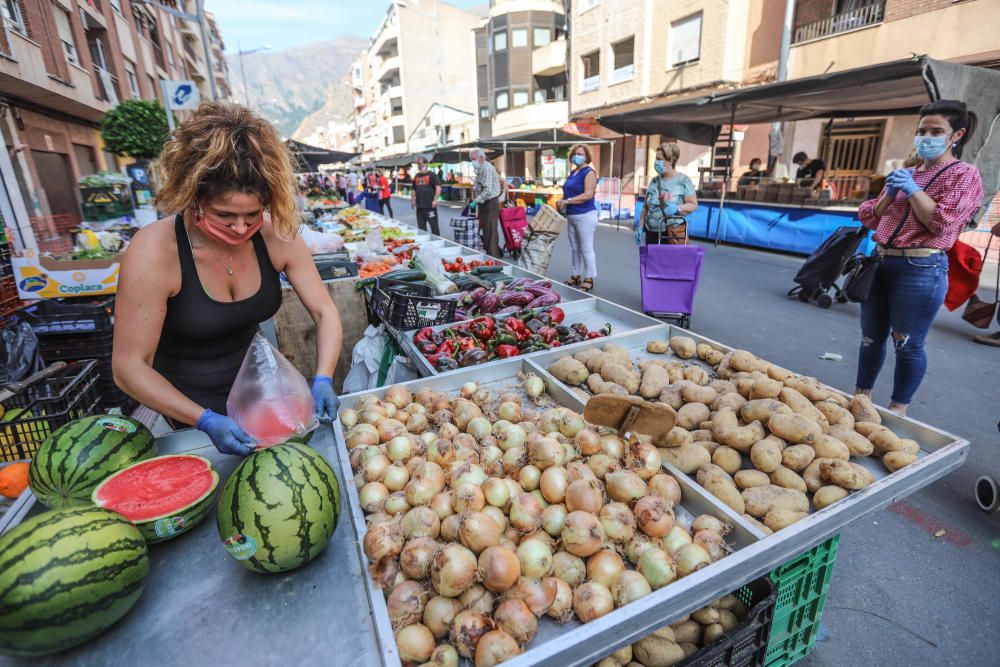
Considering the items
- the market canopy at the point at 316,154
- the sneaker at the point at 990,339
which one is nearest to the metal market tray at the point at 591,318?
the sneaker at the point at 990,339

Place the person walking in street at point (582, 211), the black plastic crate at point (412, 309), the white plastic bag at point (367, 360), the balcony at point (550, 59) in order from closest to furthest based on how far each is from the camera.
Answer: the black plastic crate at point (412, 309), the white plastic bag at point (367, 360), the person walking in street at point (582, 211), the balcony at point (550, 59)

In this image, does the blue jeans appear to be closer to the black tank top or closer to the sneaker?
the sneaker

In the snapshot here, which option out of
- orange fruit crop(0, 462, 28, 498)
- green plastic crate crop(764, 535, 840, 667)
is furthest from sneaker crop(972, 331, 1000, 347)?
orange fruit crop(0, 462, 28, 498)

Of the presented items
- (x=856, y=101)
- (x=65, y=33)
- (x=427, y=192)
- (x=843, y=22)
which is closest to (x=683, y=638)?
(x=427, y=192)

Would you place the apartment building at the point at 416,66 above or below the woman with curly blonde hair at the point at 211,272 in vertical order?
above

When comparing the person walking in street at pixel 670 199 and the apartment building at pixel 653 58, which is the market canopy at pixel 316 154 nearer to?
the apartment building at pixel 653 58

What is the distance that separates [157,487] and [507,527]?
3.66 feet

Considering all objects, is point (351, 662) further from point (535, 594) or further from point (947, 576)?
point (947, 576)

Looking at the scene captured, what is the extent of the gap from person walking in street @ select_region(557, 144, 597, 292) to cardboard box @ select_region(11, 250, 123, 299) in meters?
5.61

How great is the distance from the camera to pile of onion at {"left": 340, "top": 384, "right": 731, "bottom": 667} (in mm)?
1337

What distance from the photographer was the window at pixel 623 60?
22.6 meters

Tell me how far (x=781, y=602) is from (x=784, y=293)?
23.8 ft

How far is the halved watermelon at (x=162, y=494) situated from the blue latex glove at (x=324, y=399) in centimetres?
45

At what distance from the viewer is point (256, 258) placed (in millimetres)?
2072
